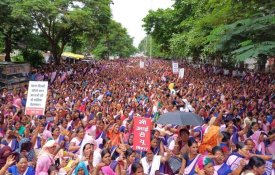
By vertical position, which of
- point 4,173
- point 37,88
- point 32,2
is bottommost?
point 4,173

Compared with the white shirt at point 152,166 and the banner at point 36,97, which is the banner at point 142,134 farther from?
the banner at point 36,97

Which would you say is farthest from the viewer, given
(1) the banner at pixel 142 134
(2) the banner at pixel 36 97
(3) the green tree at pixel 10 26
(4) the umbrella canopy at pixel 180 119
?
(3) the green tree at pixel 10 26

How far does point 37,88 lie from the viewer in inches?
344

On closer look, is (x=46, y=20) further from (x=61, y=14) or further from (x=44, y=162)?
(x=44, y=162)

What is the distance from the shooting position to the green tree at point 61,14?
78.8ft

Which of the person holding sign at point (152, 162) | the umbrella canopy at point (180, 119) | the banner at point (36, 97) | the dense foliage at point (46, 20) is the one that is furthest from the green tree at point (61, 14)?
the person holding sign at point (152, 162)

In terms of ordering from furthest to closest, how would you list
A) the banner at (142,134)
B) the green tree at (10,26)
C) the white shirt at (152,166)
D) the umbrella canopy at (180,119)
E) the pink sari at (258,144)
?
the green tree at (10,26) < the umbrella canopy at (180,119) < the pink sari at (258,144) < the banner at (142,134) < the white shirt at (152,166)

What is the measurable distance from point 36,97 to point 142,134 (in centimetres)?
329

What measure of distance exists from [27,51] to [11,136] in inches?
1027

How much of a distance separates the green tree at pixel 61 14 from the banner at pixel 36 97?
15.3 metres

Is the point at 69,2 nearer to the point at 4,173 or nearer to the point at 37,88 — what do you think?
the point at 37,88

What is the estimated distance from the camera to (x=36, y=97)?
8719 millimetres

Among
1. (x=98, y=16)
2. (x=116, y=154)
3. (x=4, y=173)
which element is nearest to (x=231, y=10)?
(x=116, y=154)

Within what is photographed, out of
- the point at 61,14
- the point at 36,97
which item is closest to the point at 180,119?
the point at 36,97
